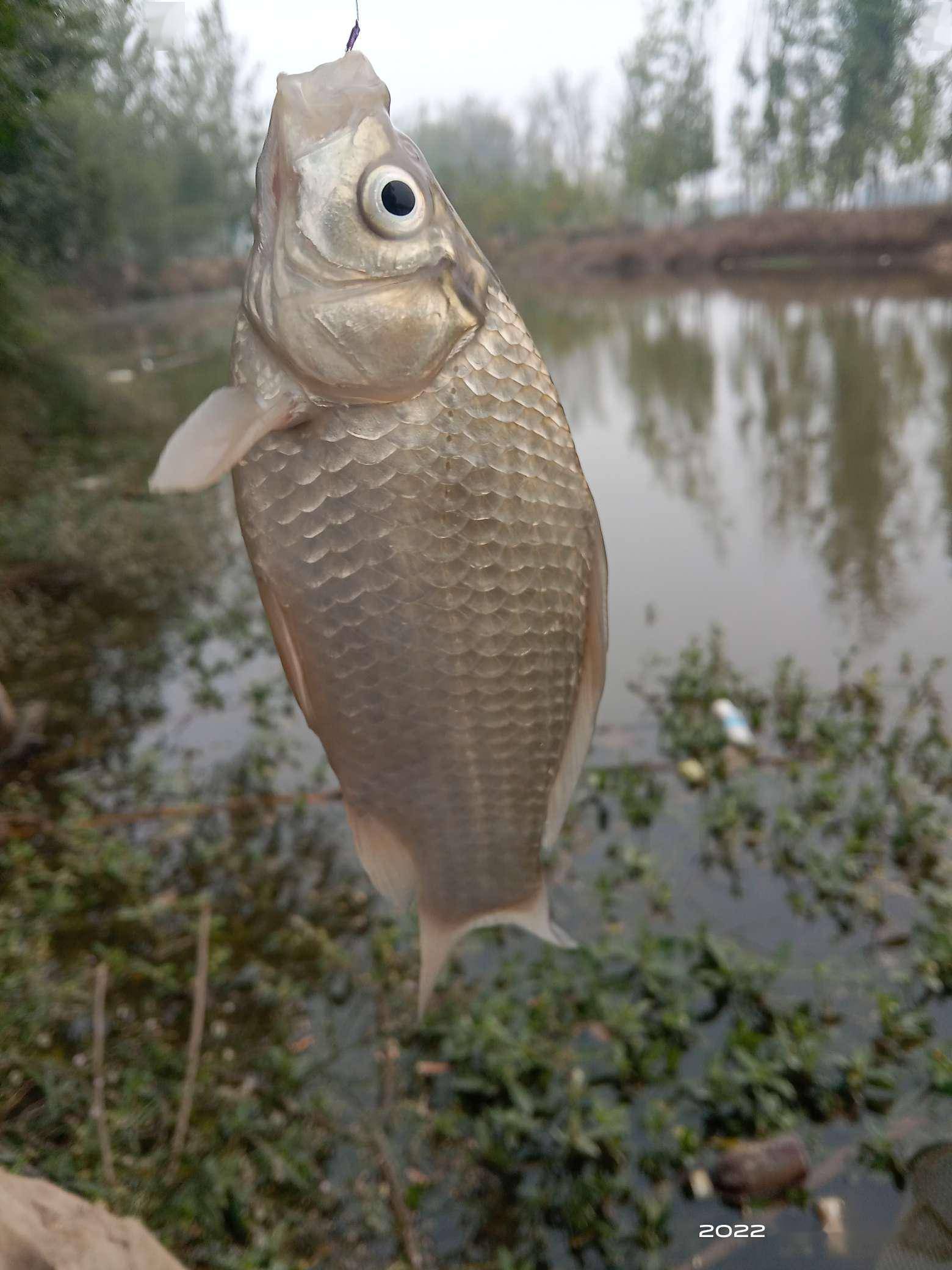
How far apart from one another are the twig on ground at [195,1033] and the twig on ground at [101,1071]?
0.40ft

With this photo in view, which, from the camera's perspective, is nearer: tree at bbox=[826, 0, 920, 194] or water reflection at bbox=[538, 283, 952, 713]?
tree at bbox=[826, 0, 920, 194]

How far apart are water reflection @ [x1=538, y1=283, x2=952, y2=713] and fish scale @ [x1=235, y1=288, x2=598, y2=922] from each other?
2.91m

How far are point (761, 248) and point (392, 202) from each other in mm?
22510

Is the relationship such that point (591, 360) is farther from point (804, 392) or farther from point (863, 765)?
point (863, 765)

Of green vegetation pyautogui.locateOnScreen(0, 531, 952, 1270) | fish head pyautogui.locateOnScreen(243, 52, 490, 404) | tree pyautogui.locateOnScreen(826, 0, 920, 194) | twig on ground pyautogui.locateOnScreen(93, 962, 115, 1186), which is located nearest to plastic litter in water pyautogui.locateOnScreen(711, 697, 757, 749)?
green vegetation pyautogui.locateOnScreen(0, 531, 952, 1270)

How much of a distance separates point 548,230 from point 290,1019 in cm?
1682

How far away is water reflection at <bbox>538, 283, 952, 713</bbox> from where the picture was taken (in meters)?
3.96

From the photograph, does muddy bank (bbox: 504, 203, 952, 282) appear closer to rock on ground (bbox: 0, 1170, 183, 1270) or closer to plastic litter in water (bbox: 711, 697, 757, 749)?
plastic litter in water (bbox: 711, 697, 757, 749)

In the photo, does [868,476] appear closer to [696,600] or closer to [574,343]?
[696,600]

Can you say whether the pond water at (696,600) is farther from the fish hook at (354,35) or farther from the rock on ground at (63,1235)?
the fish hook at (354,35)

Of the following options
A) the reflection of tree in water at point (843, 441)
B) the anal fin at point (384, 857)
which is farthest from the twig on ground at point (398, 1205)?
the reflection of tree in water at point (843, 441)

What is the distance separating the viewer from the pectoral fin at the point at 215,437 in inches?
22.1

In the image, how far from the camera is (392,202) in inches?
24.8

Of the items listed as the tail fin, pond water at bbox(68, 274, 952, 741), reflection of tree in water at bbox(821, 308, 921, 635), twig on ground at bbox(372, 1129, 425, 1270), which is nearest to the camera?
the tail fin
